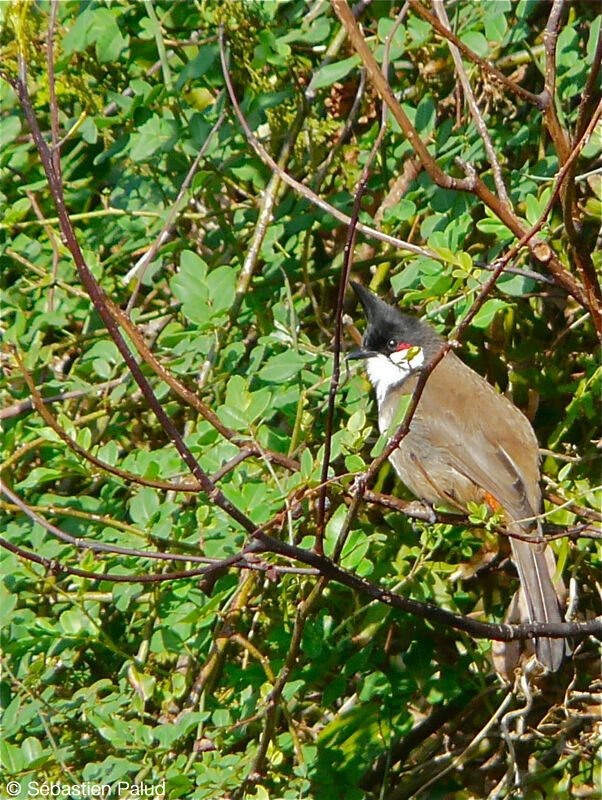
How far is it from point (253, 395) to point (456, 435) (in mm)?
1106

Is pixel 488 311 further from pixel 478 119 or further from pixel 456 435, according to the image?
pixel 456 435

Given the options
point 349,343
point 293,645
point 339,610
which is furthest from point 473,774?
point 349,343

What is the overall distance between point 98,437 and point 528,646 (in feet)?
4.28

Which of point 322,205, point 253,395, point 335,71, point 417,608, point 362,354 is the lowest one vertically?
point 362,354

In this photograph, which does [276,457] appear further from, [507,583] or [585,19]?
[585,19]

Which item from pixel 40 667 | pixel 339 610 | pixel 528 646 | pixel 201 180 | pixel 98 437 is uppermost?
pixel 201 180

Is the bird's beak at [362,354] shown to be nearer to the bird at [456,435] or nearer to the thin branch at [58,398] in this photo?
the bird at [456,435]

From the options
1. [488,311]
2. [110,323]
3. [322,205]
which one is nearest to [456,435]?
[488,311]

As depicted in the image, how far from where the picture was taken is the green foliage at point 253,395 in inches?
90.2

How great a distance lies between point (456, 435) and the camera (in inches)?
119

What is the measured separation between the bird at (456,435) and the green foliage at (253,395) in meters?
0.08

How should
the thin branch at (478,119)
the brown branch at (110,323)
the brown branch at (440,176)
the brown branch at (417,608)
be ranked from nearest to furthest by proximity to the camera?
the brown branch at (110,323)
the brown branch at (417,608)
the brown branch at (440,176)
the thin branch at (478,119)

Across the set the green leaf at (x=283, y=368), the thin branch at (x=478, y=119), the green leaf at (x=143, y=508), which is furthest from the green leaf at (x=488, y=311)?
the green leaf at (x=143, y=508)

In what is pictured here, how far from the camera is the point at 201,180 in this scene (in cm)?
263
